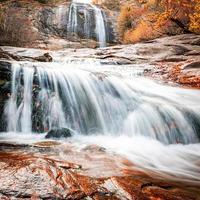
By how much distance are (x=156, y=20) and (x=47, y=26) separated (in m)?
8.29

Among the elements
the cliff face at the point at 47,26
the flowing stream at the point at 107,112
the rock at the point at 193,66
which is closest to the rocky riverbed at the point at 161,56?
the rock at the point at 193,66

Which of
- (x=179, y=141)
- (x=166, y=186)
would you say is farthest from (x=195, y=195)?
(x=179, y=141)

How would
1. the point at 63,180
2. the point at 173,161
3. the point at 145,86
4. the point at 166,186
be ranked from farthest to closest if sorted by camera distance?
the point at 145,86 < the point at 173,161 < the point at 166,186 < the point at 63,180

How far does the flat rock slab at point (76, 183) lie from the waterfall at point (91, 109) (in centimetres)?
302

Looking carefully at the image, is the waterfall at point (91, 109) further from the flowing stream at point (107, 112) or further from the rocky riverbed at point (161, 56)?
the rocky riverbed at point (161, 56)

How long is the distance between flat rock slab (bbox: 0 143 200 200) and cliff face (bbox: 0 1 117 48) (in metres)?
15.5

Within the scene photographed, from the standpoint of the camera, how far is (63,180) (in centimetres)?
331

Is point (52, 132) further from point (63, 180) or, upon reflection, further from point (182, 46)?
point (182, 46)

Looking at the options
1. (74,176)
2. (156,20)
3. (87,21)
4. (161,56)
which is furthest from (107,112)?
(87,21)

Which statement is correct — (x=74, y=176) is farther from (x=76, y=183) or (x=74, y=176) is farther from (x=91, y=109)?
(x=91, y=109)

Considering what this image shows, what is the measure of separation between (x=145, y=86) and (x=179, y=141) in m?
3.15

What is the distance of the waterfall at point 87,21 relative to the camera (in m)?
22.3

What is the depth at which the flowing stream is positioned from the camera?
21.0 ft

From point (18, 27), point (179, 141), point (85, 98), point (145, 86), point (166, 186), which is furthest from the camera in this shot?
point (18, 27)
